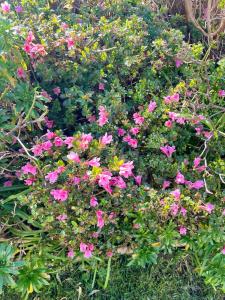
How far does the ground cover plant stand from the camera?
2199 millimetres

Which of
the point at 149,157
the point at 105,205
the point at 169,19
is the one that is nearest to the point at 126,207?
the point at 105,205

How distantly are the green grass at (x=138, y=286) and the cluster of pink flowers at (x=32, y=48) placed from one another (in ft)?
4.13

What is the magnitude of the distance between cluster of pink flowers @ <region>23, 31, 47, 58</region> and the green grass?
1.26 m

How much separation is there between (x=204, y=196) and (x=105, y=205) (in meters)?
0.55

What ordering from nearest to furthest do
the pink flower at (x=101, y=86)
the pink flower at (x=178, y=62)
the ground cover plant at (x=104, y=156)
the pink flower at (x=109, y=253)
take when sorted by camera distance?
the ground cover plant at (x=104, y=156)
the pink flower at (x=109, y=253)
the pink flower at (x=101, y=86)
the pink flower at (x=178, y=62)

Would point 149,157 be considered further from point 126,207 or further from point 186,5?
point 186,5

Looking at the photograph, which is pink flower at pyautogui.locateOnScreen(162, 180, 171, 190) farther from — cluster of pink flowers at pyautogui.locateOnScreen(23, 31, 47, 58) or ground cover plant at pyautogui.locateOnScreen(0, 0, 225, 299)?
cluster of pink flowers at pyautogui.locateOnScreen(23, 31, 47, 58)

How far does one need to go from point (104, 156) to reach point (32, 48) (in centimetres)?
72

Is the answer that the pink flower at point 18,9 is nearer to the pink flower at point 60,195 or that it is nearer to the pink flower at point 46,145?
the pink flower at point 46,145

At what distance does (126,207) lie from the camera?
226cm

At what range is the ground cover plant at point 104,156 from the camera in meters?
2.20

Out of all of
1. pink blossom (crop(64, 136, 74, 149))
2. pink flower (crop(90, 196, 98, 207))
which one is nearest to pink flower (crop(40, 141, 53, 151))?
pink blossom (crop(64, 136, 74, 149))

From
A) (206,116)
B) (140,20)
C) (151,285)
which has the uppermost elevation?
(140,20)

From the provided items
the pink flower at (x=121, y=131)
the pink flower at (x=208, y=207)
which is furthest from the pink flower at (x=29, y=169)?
the pink flower at (x=208, y=207)
